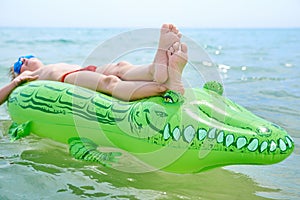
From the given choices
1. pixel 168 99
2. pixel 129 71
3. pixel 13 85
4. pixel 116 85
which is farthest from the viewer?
pixel 13 85

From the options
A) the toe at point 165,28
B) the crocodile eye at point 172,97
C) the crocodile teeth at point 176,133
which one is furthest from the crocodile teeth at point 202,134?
the toe at point 165,28

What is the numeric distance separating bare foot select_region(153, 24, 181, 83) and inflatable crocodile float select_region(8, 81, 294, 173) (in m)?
0.14

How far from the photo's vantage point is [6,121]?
4465 mm

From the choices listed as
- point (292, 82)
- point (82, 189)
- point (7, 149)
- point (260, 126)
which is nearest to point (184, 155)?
point (260, 126)

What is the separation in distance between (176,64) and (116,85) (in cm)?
60

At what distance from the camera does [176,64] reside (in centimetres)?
265

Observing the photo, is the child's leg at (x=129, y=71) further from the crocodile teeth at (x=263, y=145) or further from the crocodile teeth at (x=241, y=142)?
the crocodile teeth at (x=263, y=145)

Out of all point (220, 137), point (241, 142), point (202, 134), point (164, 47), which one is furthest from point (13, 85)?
point (241, 142)

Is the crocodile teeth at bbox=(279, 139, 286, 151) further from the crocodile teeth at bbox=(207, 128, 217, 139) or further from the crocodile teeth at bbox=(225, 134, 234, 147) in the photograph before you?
the crocodile teeth at bbox=(207, 128, 217, 139)

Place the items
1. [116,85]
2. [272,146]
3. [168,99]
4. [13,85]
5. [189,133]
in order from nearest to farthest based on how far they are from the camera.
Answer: [272,146] < [189,133] < [168,99] < [116,85] < [13,85]

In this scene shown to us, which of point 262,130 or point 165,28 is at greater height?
point 165,28

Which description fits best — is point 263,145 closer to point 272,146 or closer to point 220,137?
point 272,146

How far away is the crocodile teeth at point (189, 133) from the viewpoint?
8.42 feet

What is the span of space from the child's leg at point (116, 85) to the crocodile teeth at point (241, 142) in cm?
60
